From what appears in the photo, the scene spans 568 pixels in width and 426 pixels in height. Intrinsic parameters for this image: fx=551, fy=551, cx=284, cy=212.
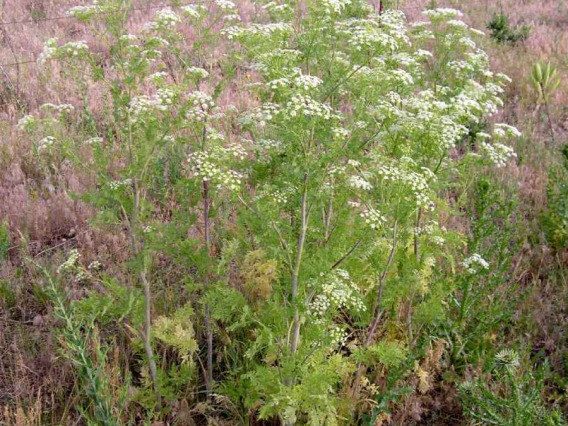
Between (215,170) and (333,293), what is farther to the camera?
(333,293)

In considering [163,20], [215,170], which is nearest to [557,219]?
[215,170]

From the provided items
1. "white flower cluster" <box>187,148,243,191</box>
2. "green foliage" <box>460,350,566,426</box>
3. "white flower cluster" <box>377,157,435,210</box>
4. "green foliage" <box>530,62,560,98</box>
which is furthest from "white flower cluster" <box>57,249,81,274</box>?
"green foliage" <box>530,62,560,98</box>

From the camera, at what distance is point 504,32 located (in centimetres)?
1060

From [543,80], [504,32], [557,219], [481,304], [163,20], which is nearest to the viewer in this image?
[163,20]

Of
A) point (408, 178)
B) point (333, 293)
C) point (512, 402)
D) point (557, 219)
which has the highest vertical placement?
point (408, 178)

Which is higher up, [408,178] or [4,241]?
[408,178]

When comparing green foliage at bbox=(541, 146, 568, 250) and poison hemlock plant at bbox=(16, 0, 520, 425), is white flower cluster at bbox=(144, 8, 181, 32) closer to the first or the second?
poison hemlock plant at bbox=(16, 0, 520, 425)

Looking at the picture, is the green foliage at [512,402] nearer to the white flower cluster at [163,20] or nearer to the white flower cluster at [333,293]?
the white flower cluster at [333,293]

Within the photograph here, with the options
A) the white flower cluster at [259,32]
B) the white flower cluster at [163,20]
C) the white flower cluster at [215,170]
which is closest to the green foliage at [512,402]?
the white flower cluster at [215,170]

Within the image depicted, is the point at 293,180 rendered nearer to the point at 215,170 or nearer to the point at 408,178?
the point at 215,170

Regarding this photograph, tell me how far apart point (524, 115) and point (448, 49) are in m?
4.41

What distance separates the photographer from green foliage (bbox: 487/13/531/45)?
1051cm

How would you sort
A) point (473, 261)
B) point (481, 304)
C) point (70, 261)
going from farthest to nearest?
point (481, 304) < point (473, 261) < point (70, 261)

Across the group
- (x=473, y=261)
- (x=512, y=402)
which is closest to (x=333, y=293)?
(x=512, y=402)
